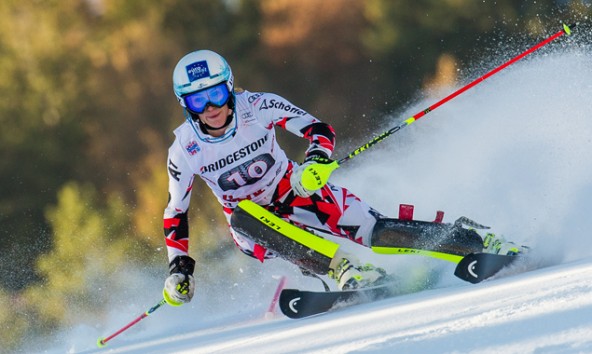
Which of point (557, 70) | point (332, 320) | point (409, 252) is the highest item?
point (557, 70)

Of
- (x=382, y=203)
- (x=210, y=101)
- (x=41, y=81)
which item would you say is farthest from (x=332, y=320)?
(x=41, y=81)

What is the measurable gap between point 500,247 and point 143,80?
12226 millimetres

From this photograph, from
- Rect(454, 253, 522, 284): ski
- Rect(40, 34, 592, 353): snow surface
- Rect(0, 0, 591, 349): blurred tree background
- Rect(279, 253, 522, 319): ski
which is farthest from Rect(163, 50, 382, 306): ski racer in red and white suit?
Rect(0, 0, 591, 349): blurred tree background

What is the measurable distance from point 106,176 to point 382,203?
892cm

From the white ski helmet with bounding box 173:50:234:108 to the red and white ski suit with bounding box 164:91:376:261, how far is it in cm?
25

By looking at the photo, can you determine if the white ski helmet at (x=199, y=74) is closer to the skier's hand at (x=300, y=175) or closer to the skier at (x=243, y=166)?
the skier at (x=243, y=166)

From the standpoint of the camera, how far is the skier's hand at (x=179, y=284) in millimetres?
4477

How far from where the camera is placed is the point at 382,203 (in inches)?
286

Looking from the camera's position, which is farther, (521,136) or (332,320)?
(521,136)

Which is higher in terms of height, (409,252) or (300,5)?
(300,5)

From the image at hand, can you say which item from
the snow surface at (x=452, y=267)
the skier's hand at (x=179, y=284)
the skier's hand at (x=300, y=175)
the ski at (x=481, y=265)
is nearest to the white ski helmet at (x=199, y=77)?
the skier's hand at (x=300, y=175)

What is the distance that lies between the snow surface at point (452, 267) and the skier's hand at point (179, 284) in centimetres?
27

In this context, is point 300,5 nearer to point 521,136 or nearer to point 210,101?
point 521,136

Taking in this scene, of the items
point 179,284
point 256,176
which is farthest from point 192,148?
point 179,284
